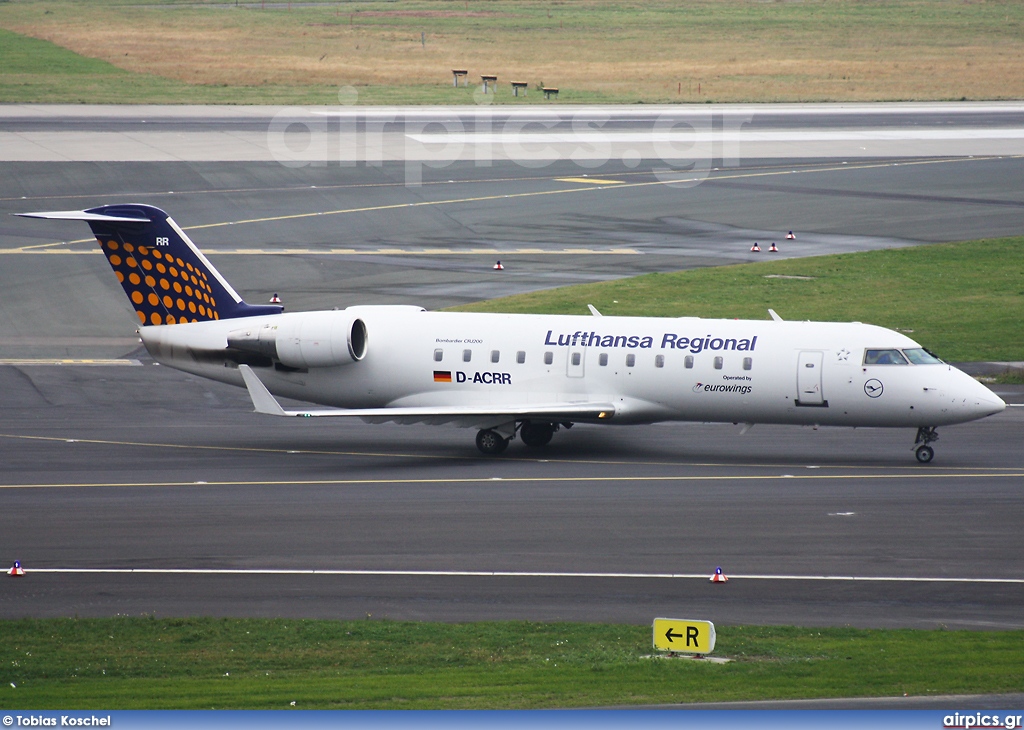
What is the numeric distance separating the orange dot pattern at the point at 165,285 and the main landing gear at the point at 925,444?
16879mm

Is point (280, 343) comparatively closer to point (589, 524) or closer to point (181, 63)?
point (589, 524)

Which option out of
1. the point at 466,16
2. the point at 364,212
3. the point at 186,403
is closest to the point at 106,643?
the point at 186,403

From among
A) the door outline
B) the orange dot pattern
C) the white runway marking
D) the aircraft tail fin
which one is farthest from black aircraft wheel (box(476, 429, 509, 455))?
the white runway marking

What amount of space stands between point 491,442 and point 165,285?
9.02 m

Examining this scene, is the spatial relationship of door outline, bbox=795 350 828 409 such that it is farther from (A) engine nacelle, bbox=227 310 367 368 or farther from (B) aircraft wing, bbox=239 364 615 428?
(A) engine nacelle, bbox=227 310 367 368

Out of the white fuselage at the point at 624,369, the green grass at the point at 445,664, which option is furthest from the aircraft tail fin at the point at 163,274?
the green grass at the point at 445,664

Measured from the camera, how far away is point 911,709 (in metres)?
15.9

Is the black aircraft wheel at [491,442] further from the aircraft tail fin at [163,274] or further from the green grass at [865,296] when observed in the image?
the green grass at [865,296]

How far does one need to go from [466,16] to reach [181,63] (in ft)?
142

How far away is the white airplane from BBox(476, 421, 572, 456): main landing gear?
2cm

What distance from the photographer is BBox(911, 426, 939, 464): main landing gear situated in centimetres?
3122

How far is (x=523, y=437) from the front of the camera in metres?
34.1

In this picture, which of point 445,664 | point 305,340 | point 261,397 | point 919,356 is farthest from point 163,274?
point 445,664

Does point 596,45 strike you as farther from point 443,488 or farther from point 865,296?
point 443,488
